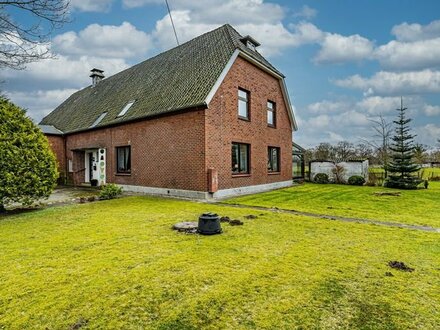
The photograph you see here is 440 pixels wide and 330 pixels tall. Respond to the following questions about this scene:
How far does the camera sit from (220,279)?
3.62 meters

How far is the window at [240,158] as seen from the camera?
13.5m

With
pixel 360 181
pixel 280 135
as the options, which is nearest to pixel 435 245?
pixel 280 135

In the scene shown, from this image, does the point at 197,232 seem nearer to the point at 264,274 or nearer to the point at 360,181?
the point at 264,274

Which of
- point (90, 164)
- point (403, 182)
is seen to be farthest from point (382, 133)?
point (90, 164)

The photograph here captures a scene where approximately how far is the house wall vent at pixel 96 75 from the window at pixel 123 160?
11.9 m

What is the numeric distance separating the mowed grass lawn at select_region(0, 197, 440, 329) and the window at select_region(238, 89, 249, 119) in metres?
8.53

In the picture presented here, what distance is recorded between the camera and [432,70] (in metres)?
18.2

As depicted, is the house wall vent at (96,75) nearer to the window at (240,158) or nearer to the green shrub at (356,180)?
the window at (240,158)

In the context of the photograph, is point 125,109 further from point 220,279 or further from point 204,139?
point 220,279

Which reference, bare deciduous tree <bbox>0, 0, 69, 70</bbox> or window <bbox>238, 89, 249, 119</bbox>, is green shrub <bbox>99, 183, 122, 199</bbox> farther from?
window <bbox>238, 89, 249, 119</bbox>

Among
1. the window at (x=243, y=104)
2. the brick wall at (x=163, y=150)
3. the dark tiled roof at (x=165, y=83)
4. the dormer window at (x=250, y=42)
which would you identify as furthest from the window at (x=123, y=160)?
the dormer window at (x=250, y=42)

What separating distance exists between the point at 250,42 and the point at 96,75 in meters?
15.2

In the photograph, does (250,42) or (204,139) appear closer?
(204,139)

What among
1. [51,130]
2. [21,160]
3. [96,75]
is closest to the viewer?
[21,160]
